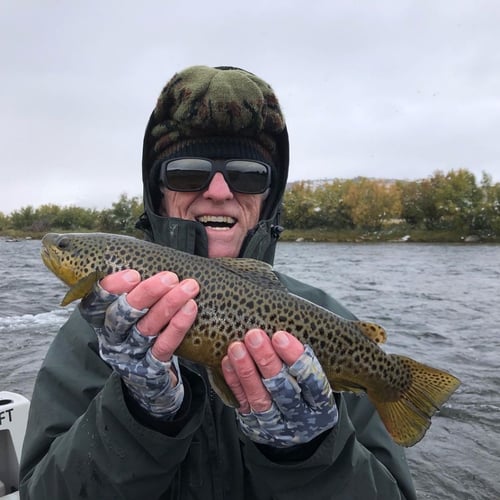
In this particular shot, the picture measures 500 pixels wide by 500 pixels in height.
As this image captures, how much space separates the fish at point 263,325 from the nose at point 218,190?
60 centimetres

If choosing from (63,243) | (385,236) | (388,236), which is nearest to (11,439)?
(63,243)

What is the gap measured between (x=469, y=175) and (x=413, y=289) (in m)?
67.0

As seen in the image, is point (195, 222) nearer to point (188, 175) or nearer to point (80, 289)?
point (188, 175)

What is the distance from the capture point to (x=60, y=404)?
2807 millimetres

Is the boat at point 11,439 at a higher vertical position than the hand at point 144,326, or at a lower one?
lower

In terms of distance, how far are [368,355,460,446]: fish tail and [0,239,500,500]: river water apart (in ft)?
14.6

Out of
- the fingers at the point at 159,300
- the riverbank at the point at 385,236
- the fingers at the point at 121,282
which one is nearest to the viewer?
the fingers at the point at 159,300

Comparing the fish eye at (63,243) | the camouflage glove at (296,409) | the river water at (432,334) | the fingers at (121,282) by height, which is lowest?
the river water at (432,334)

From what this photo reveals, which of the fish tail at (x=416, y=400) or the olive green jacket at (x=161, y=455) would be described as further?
the fish tail at (x=416, y=400)

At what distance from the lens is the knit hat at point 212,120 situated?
3369 mm

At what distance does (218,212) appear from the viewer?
3.36 metres

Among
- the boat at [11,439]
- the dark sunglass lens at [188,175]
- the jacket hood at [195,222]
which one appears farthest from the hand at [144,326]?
the boat at [11,439]

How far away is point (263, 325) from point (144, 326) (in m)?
0.58

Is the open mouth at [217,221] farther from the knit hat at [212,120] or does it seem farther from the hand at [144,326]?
the hand at [144,326]
